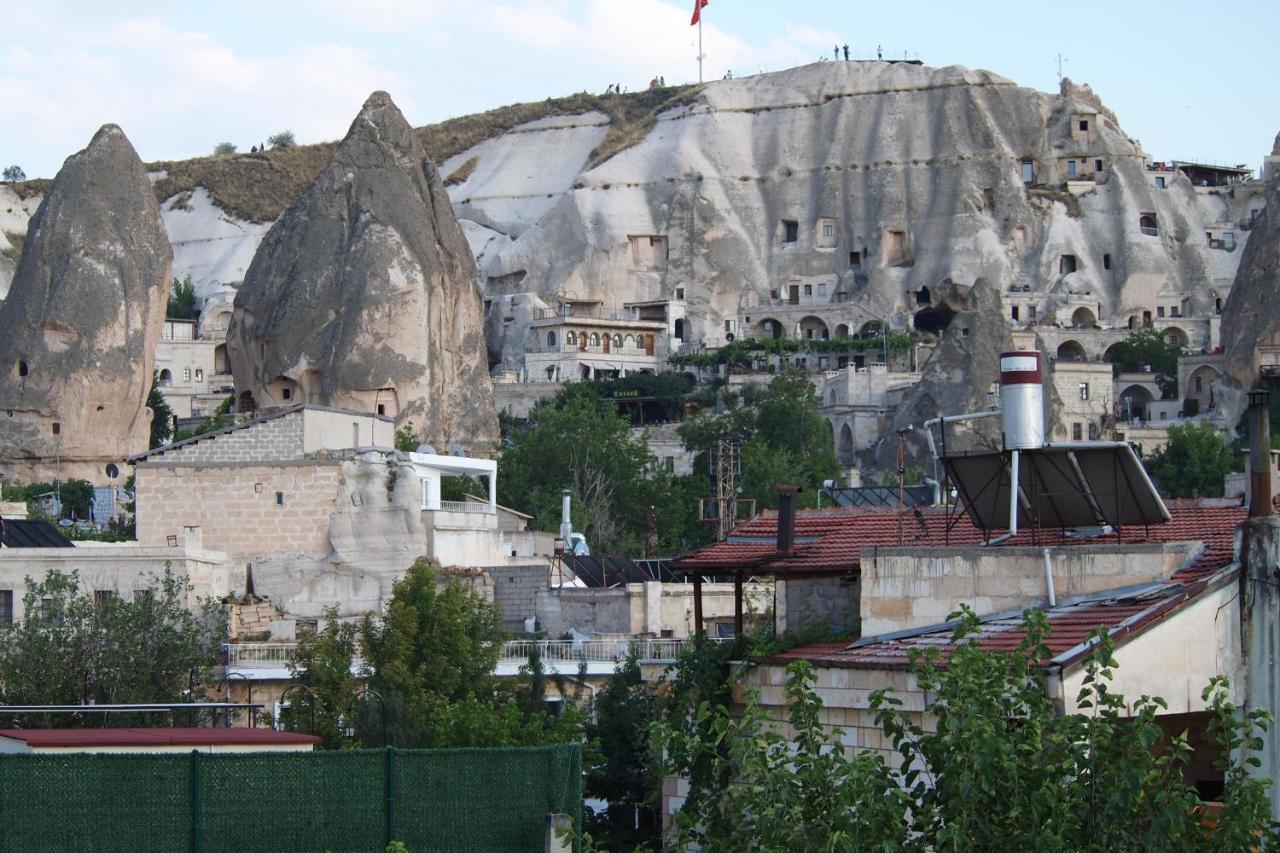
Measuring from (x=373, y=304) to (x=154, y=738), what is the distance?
209 ft

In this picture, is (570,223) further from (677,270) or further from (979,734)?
(979,734)

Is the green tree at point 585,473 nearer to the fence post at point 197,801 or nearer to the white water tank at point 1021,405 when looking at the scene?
the white water tank at point 1021,405

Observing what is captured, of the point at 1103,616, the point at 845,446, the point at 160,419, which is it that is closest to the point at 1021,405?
the point at 1103,616

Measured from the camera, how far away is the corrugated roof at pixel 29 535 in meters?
41.7

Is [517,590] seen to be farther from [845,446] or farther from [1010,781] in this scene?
[845,446]

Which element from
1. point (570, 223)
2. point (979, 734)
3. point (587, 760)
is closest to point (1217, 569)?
point (979, 734)

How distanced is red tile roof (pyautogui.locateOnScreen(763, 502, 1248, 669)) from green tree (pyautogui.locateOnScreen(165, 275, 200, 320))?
331ft

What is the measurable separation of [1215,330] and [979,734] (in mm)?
93342

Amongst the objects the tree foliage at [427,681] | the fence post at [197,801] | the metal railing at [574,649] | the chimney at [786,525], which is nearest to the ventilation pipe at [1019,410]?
the chimney at [786,525]

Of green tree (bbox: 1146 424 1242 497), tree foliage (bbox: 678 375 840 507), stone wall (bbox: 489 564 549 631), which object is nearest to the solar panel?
stone wall (bbox: 489 564 549 631)

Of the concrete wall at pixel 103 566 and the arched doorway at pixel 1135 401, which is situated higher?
the arched doorway at pixel 1135 401

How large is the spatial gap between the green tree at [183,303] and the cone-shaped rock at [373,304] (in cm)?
3313

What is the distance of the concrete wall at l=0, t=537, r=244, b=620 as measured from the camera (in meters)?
38.6

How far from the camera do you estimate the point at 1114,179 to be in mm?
114250
